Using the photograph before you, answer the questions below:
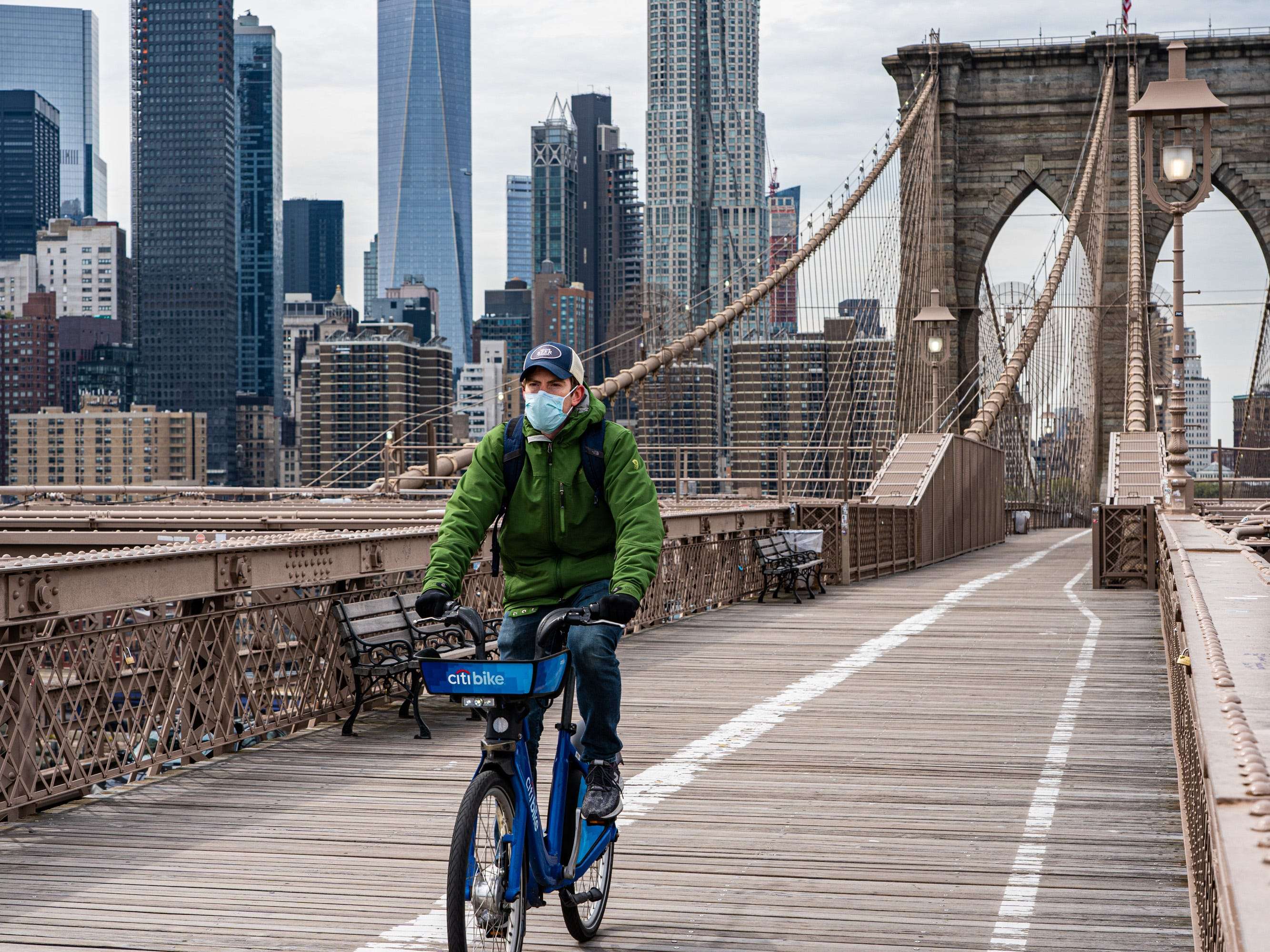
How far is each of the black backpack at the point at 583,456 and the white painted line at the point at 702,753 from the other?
1.24 m

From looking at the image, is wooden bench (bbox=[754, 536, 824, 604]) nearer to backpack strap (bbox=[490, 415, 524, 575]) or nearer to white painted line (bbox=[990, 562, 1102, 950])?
white painted line (bbox=[990, 562, 1102, 950])

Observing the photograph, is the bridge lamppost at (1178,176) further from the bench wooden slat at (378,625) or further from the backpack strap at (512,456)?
the backpack strap at (512,456)

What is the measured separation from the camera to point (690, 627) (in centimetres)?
1562

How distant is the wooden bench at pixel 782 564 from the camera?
18828mm

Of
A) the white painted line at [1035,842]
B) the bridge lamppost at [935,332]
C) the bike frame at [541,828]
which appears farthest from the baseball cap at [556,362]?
the bridge lamppost at [935,332]

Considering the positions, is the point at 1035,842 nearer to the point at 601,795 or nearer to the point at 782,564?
the point at 601,795

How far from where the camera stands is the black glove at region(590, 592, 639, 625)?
466cm

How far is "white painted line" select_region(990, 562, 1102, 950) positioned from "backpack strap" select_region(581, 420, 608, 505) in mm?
1850

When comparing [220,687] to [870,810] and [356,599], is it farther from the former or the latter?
[870,810]

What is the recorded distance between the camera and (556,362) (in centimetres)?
501

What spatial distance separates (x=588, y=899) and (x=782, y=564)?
1401 centimetres

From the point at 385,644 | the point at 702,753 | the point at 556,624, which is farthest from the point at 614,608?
the point at 385,644

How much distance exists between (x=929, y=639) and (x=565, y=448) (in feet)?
32.8

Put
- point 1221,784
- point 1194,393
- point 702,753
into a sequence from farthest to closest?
Answer: 1. point 1194,393
2. point 702,753
3. point 1221,784
